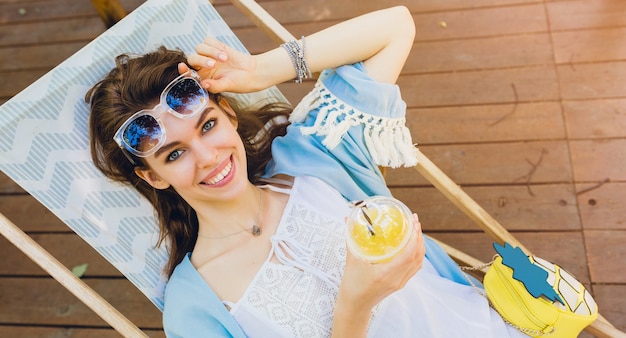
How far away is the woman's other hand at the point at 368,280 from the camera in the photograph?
3.65 ft

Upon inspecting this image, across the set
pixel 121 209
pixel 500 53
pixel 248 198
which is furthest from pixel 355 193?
pixel 500 53

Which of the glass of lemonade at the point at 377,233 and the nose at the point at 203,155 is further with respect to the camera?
the nose at the point at 203,155

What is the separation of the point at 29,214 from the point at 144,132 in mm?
1674

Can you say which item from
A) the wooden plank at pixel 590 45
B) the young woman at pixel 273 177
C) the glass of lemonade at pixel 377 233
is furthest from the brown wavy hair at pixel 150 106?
the wooden plank at pixel 590 45

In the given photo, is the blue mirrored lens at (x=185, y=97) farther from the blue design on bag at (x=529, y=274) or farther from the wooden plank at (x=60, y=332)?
the wooden plank at (x=60, y=332)

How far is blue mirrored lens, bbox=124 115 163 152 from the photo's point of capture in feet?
4.42

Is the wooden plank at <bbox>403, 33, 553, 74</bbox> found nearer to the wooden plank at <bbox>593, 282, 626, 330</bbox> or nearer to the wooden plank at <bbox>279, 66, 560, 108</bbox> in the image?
the wooden plank at <bbox>279, 66, 560, 108</bbox>

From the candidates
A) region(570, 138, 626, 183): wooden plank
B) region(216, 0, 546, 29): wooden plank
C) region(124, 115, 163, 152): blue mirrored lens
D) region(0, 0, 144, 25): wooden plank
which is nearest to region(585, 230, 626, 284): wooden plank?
region(570, 138, 626, 183): wooden plank

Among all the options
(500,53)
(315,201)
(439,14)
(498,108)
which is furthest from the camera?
(439,14)

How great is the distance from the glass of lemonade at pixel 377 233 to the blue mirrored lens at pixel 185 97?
51 cm

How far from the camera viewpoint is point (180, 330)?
1.44 metres

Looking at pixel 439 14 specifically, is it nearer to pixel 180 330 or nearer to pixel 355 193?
pixel 355 193

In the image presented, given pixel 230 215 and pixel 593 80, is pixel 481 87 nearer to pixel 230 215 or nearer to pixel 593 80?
pixel 593 80

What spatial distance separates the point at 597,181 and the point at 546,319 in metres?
1.09
